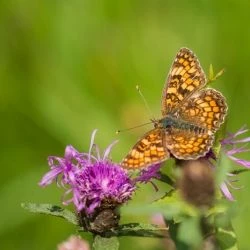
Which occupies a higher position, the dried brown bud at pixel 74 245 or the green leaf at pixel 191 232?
the green leaf at pixel 191 232

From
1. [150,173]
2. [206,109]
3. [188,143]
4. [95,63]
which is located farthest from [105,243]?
[95,63]

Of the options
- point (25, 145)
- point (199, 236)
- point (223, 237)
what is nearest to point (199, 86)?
point (223, 237)

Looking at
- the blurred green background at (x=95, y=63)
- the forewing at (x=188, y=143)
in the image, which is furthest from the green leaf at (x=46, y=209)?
the blurred green background at (x=95, y=63)

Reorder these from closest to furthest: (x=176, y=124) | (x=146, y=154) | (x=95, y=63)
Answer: (x=146, y=154) → (x=176, y=124) → (x=95, y=63)

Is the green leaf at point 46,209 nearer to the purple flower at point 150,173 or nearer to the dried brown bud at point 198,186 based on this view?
the purple flower at point 150,173

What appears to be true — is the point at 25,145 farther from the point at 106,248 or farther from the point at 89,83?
the point at 106,248

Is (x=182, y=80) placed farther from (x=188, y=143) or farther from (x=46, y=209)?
(x=46, y=209)
